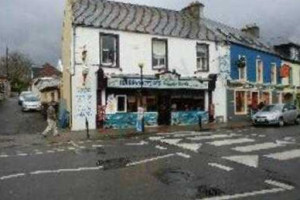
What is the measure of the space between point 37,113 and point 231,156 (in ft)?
91.6

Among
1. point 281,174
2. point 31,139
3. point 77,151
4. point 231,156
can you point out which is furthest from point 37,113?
point 281,174

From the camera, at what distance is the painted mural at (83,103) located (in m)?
27.9

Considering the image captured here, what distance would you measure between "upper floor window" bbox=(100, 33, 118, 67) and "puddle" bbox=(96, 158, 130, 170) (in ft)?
48.7

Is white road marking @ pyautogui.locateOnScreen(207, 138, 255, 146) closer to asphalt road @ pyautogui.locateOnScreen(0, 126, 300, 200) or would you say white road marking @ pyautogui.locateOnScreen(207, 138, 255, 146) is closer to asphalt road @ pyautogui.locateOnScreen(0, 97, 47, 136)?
asphalt road @ pyautogui.locateOnScreen(0, 126, 300, 200)

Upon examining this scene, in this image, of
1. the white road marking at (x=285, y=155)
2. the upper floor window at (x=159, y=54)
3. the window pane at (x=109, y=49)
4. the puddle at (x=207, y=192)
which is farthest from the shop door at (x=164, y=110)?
the puddle at (x=207, y=192)

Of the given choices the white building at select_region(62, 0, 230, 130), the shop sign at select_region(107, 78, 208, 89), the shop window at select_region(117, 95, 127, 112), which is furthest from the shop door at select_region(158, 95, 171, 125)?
the shop window at select_region(117, 95, 127, 112)

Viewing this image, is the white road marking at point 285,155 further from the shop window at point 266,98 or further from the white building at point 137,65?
the shop window at point 266,98

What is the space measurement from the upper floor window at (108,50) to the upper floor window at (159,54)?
9.51ft

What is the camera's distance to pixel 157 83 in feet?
100

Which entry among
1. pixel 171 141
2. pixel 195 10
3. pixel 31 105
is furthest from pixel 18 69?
pixel 171 141

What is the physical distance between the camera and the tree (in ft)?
281

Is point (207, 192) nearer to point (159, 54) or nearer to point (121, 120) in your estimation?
point (121, 120)

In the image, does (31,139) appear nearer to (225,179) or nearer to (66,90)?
(66,90)

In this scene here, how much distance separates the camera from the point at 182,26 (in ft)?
112
